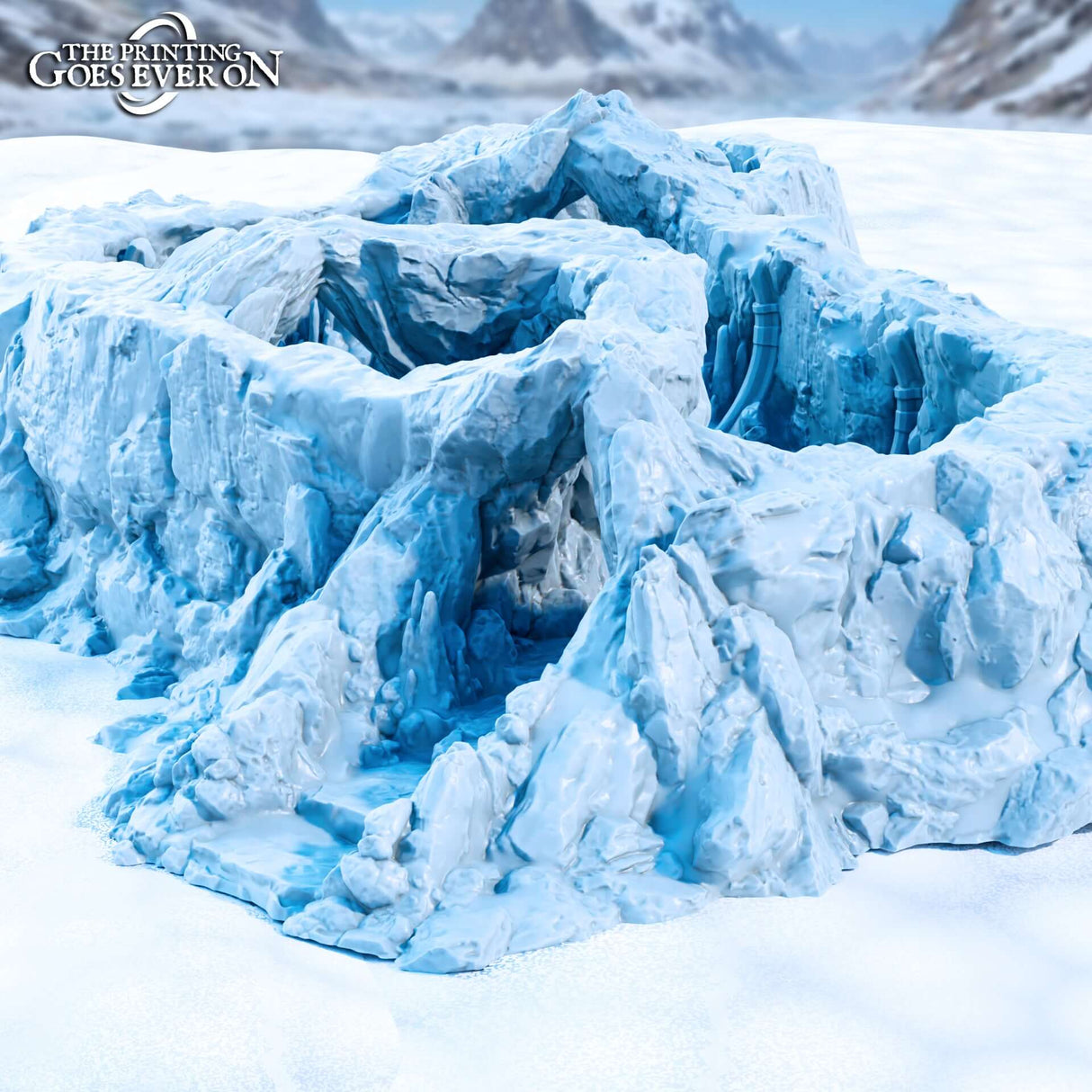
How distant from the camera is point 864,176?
49.1ft

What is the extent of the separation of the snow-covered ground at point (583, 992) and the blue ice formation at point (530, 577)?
0.33 ft

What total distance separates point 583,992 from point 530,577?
193cm

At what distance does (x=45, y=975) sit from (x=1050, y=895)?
2.59m

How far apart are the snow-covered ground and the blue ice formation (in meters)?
0.10

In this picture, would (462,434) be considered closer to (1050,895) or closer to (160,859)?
(160,859)

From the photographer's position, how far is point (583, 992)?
3447 millimetres

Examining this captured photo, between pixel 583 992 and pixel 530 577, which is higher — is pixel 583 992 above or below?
below

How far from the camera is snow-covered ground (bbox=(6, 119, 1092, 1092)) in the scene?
3221 millimetres

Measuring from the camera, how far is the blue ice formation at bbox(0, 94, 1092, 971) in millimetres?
3869

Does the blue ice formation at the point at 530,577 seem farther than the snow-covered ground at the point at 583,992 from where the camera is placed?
Yes

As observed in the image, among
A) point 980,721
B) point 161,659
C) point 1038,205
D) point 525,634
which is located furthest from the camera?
point 1038,205

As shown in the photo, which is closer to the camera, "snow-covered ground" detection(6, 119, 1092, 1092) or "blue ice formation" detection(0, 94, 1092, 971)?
"snow-covered ground" detection(6, 119, 1092, 1092)

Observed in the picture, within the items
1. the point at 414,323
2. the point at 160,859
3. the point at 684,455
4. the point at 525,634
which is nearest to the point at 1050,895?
the point at 684,455

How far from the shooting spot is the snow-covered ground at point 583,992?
322 centimetres
